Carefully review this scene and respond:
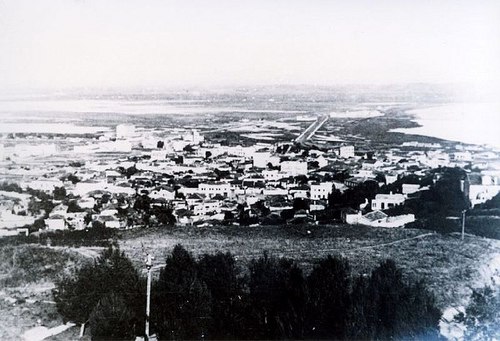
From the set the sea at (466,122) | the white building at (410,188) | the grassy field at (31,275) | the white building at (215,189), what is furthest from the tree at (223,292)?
the sea at (466,122)

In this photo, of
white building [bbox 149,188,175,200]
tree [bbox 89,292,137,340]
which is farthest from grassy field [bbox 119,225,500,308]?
tree [bbox 89,292,137,340]

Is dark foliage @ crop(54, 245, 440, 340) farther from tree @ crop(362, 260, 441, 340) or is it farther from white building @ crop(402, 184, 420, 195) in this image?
white building @ crop(402, 184, 420, 195)

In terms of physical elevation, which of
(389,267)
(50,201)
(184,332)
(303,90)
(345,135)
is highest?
(303,90)

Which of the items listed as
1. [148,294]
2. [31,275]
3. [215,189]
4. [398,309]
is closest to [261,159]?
[215,189]

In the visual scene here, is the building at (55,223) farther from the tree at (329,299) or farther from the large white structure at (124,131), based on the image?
the tree at (329,299)

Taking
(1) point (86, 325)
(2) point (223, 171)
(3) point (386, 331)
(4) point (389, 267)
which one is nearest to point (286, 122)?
(2) point (223, 171)

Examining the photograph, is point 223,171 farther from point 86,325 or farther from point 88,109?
point 86,325

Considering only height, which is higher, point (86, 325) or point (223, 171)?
point (223, 171)

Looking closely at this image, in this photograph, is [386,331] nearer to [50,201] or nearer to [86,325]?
[86,325]
